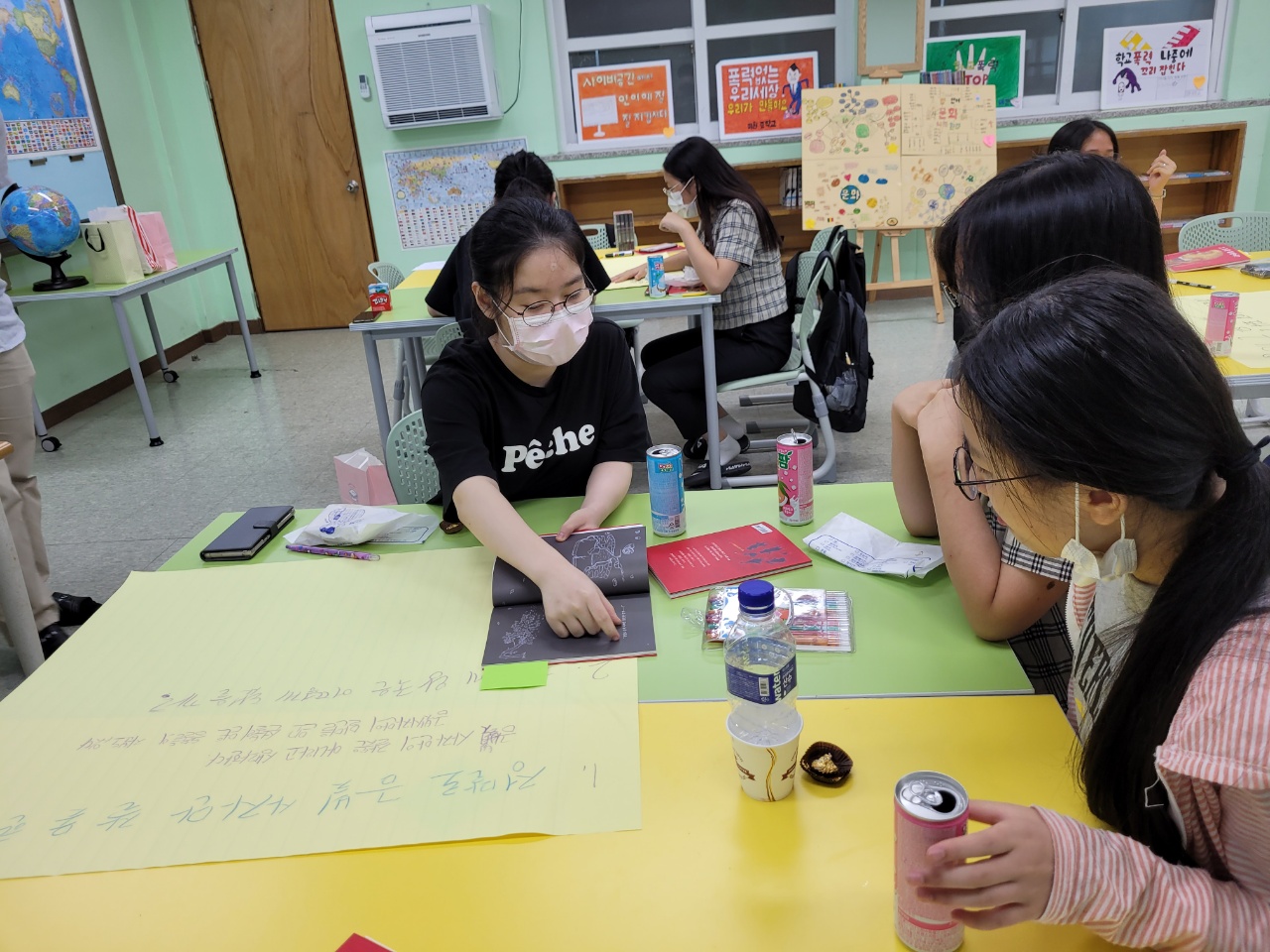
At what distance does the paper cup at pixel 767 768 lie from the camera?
84 cm

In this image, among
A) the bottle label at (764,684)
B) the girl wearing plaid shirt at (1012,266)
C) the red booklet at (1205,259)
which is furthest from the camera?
the red booklet at (1205,259)

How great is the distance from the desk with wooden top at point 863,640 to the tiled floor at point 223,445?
1.78 m

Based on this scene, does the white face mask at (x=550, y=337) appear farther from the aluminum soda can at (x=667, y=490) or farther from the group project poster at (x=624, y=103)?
the group project poster at (x=624, y=103)

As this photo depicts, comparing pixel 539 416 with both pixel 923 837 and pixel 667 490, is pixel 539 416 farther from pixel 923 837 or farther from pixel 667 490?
pixel 923 837

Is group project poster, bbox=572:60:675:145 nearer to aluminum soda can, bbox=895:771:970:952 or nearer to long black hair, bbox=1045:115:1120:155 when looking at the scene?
long black hair, bbox=1045:115:1120:155

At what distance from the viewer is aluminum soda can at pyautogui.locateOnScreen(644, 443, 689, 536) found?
1.35 m

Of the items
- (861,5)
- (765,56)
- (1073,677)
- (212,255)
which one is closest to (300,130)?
(212,255)

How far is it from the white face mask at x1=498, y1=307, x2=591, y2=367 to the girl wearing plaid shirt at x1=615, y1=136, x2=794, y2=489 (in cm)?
154

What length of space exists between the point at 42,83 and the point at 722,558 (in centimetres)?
493

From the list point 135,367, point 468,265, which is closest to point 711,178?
point 468,265

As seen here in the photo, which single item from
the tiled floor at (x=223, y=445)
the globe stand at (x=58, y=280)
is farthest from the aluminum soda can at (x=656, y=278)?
the globe stand at (x=58, y=280)

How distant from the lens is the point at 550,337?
1.56 m

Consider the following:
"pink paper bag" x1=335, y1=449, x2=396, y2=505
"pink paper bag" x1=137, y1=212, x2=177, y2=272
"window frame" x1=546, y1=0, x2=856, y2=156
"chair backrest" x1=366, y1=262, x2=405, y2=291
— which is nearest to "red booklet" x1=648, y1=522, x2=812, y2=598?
"pink paper bag" x1=335, y1=449, x2=396, y2=505

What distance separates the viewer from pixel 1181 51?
205 inches
